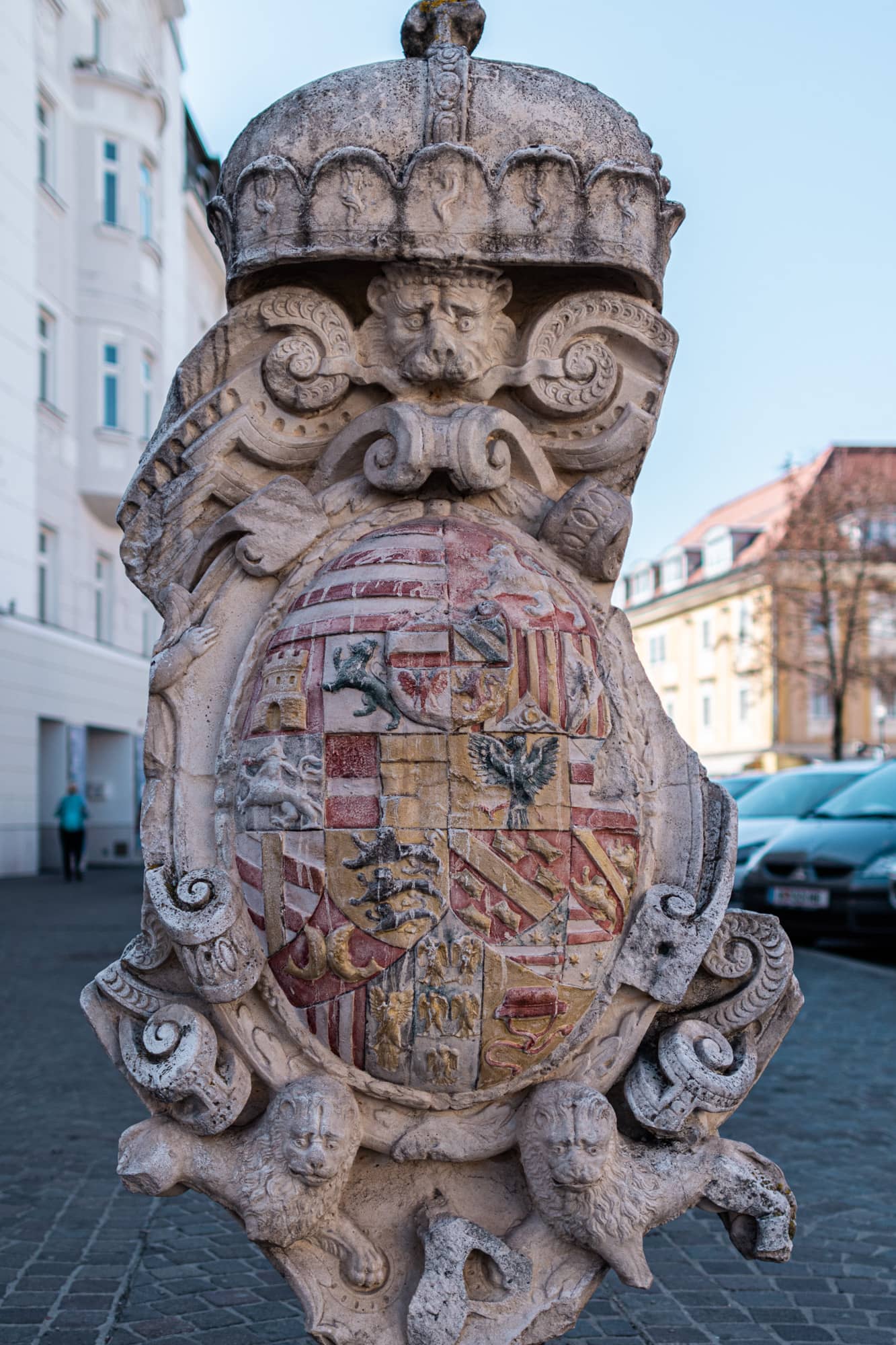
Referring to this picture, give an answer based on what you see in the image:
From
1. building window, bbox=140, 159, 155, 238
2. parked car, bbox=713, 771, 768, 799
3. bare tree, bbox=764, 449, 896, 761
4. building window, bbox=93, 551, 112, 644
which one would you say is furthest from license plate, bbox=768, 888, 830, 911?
building window, bbox=140, 159, 155, 238

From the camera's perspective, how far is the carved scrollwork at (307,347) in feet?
9.58

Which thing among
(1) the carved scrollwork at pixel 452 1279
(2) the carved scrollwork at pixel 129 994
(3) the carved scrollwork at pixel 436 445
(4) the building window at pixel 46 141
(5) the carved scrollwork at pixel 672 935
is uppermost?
(4) the building window at pixel 46 141

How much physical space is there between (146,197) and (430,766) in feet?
72.1

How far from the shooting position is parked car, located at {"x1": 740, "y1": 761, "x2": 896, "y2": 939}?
34.1ft

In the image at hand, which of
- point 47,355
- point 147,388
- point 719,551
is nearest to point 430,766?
point 47,355

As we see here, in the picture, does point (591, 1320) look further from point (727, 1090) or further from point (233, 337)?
point (233, 337)

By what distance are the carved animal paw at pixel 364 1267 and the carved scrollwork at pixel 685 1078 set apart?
546mm

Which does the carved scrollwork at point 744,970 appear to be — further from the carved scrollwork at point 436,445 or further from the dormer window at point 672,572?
the dormer window at point 672,572

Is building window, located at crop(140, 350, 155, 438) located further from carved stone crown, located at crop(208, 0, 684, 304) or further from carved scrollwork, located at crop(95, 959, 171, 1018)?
carved scrollwork, located at crop(95, 959, 171, 1018)

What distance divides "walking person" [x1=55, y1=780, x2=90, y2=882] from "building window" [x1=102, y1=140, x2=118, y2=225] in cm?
897

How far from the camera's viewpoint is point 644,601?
1778 inches

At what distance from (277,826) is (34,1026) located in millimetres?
5262

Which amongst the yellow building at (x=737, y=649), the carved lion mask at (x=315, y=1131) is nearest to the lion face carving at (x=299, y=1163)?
the carved lion mask at (x=315, y=1131)

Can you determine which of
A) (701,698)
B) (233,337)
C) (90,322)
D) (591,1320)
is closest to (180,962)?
(233,337)
